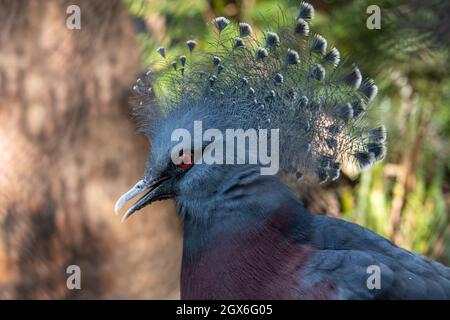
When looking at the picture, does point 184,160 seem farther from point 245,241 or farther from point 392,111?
point 392,111

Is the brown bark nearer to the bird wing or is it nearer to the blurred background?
the blurred background

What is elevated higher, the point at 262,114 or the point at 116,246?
the point at 262,114

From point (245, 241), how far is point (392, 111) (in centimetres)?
329

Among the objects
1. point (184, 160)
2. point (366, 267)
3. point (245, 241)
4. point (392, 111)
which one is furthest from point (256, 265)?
point (392, 111)

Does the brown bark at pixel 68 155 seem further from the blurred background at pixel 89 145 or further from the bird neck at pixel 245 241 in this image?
the bird neck at pixel 245 241

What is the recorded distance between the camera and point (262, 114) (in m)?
2.51

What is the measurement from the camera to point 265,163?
8.03 feet

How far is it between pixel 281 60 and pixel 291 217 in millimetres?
649

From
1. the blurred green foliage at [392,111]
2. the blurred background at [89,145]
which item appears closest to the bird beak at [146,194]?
the blurred green foliage at [392,111]

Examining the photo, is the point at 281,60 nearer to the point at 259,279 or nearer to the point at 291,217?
the point at 291,217

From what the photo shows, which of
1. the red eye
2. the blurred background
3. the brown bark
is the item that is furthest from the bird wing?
the brown bark

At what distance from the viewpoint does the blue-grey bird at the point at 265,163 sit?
230cm

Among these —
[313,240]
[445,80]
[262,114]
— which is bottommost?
[313,240]
